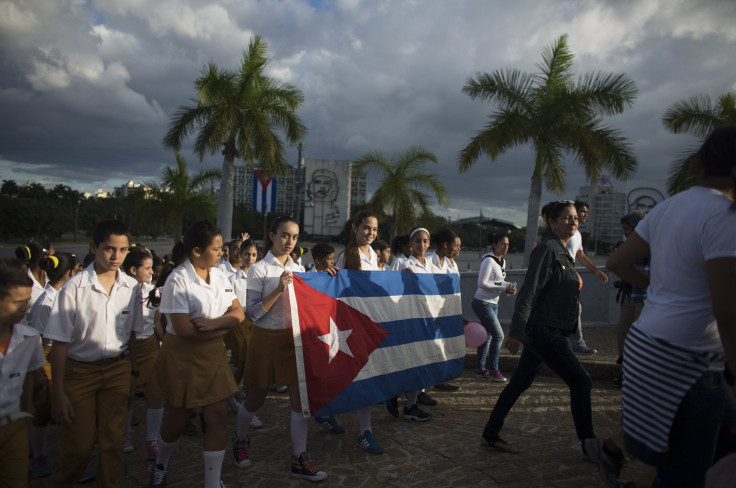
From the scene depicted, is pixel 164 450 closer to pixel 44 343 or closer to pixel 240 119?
pixel 44 343

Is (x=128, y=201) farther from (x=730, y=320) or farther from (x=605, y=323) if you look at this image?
(x=730, y=320)

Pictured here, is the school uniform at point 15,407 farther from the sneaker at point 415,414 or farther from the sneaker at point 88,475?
the sneaker at point 415,414

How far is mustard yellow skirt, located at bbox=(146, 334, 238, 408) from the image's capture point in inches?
123

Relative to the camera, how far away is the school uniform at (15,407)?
243cm

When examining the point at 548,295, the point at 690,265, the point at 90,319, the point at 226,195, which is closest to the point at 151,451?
the point at 90,319

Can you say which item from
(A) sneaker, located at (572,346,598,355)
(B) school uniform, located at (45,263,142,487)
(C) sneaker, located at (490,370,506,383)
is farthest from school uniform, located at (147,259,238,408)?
(A) sneaker, located at (572,346,598,355)

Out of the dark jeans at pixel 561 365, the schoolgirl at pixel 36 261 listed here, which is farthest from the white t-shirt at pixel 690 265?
the schoolgirl at pixel 36 261

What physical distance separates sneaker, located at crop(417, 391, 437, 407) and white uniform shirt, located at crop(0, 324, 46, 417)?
12.3 ft

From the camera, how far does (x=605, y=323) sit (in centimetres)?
960

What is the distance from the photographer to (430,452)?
13.2 feet

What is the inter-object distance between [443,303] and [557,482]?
2.13 m

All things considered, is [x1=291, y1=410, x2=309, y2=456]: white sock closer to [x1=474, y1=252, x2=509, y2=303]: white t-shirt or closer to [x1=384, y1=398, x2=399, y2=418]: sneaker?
[x1=384, y1=398, x2=399, y2=418]: sneaker

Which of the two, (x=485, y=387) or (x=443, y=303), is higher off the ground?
(x=443, y=303)

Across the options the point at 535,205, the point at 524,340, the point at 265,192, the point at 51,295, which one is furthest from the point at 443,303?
the point at 265,192
